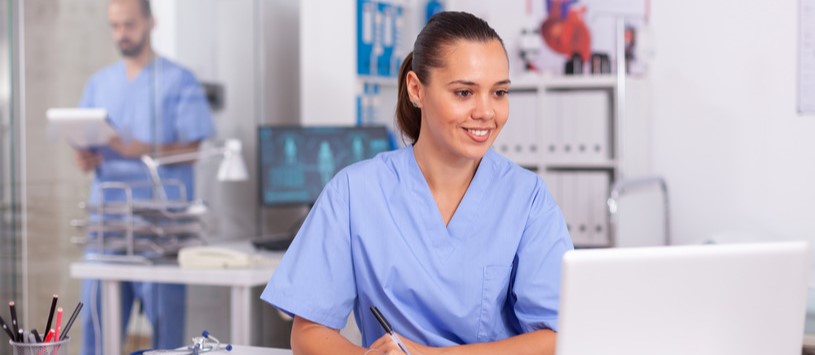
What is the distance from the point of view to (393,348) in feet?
4.80

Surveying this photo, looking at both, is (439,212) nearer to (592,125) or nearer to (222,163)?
(222,163)

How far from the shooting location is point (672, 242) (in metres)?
4.14

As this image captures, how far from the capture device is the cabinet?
3.81 metres

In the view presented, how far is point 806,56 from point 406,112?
8.18 feet

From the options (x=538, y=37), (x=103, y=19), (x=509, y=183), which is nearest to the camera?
(x=509, y=183)

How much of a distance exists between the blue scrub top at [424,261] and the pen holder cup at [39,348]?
0.33 meters

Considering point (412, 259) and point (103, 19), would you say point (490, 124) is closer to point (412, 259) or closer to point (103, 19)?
point (412, 259)

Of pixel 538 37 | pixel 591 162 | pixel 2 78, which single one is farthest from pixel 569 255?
pixel 538 37

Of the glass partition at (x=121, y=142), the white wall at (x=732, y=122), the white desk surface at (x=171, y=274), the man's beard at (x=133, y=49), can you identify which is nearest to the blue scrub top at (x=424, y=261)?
the white desk surface at (x=171, y=274)

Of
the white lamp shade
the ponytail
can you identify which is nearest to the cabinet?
the white lamp shade

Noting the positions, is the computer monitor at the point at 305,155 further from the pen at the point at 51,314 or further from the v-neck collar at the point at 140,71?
the pen at the point at 51,314

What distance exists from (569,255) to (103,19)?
266 cm

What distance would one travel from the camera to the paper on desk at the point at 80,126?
10.8 feet

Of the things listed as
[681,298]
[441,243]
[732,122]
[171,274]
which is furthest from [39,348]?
[732,122]
